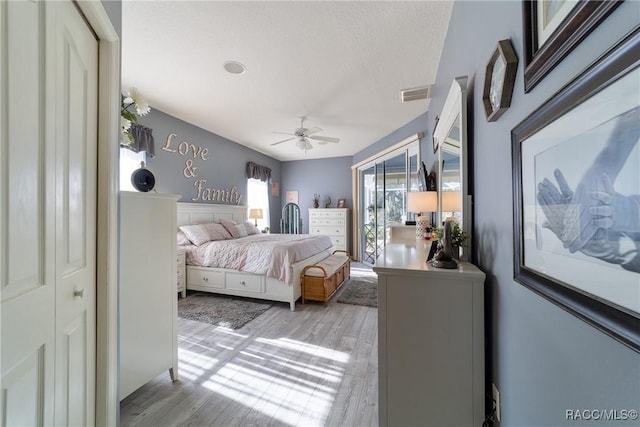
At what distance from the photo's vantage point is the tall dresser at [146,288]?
146 cm

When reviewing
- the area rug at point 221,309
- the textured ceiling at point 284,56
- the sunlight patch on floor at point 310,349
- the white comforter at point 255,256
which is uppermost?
the textured ceiling at point 284,56

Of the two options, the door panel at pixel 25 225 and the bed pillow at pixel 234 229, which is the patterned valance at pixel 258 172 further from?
the door panel at pixel 25 225

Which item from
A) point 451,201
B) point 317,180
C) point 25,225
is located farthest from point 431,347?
point 317,180

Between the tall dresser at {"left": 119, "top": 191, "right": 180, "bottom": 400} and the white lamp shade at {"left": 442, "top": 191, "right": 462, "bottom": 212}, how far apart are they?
2.03 metres

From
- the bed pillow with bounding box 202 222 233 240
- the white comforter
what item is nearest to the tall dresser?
the white comforter

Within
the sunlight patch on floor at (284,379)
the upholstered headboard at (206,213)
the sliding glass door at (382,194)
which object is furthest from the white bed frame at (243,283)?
the sliding glass door at (382,194)

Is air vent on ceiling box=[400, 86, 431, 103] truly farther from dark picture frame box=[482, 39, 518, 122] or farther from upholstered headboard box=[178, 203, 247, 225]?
upholstered headboard box=[178, 203, 247, 225]

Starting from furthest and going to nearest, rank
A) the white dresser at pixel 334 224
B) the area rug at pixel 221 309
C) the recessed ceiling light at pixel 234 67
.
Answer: the white dresser at pixel 334 224 → the area rug at pixel 221 309 → the recessed ceiling light at pixel 234 67

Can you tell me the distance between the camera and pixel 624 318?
17.1 inches

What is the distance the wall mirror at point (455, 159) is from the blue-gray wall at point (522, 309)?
6 centimetres

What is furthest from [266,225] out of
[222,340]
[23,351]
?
[23,351]

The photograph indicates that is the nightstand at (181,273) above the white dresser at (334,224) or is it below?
below

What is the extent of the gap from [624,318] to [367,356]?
75.4 inches

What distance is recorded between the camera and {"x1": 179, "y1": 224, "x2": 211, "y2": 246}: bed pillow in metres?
3.72
